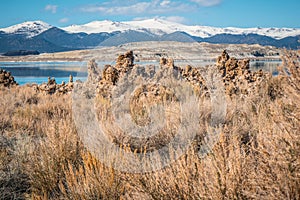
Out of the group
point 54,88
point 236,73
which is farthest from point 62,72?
point 236,73

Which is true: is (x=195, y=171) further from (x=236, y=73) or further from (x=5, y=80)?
(x=5, y=80)

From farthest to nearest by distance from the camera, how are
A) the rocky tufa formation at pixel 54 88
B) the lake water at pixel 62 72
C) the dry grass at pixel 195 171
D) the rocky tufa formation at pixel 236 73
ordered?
the rocky tufa formation at pixel 54 88
the rocky tufa formation at pixel 236 73
the lake water at pixel 62 72
the dry grass at pixel 195 171

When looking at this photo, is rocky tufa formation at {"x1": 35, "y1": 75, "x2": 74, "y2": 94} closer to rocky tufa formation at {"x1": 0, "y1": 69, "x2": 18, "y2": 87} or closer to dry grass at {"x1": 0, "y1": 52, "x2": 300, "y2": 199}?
rocky tufa formation at {"x1": 0, "y1": 69, "x2": 18, "y2": 87}

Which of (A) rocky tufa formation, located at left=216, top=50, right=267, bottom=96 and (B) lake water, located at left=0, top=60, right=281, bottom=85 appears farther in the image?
(A) rocky tufa formation, located at left=216, top=50, right=267, bottom=96

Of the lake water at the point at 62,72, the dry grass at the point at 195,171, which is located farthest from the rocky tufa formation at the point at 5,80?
the dry grass at the point at 195,171

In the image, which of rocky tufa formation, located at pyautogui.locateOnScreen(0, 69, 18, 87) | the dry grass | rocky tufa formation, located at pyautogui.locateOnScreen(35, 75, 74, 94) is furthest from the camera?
rocky tufa formation, located at pyautogui.locateOnScreen(0, 69, 18, 87)

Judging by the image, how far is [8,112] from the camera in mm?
9289

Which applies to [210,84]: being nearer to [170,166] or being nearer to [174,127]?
[174,127]

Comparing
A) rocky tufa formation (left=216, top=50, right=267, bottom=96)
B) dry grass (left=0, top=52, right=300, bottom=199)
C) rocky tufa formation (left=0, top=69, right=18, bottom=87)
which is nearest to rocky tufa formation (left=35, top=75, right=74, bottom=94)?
rocky tufa formation (left=0, top=69, right=18, bottom=87)

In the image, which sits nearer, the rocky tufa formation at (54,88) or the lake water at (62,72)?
the lake water at (62,72)

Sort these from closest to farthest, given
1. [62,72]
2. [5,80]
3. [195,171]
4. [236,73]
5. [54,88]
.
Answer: [195,171] < [236,73] < [54,88] < [5,80] < [62,72]

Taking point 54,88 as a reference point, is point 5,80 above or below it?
above

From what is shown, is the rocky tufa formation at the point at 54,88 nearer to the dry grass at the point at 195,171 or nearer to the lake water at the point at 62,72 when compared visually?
the lake water at the point at 62,72

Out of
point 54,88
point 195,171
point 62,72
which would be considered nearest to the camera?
point 195,171
